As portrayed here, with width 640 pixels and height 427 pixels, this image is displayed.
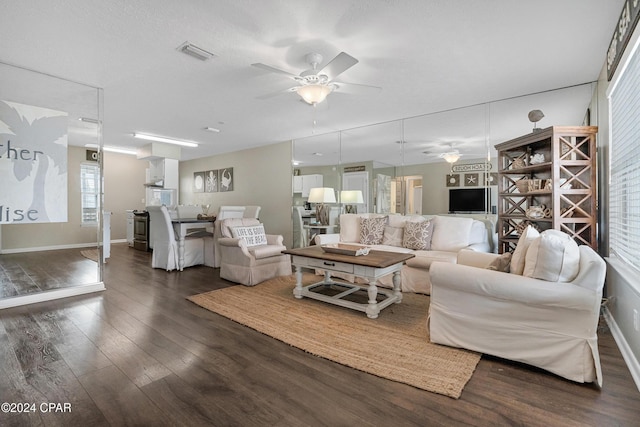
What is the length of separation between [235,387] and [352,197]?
4.10 metres

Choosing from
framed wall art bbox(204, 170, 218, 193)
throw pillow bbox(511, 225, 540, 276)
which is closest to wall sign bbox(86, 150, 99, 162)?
framed wall art bbox(204, 170, 218, 193)

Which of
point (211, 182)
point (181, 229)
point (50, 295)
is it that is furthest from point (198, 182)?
point (50, 295)

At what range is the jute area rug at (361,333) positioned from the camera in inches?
77.7

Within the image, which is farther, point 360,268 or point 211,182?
point 211,182

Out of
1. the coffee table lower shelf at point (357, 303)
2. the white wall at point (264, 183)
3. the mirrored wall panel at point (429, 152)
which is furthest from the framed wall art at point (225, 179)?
the coffee table lower shelf at point (357, 303)

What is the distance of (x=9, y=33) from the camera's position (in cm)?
243

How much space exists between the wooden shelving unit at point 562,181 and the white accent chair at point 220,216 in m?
4.33

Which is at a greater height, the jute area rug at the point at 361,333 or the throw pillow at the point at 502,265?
the throw pillow at the point at 502,265

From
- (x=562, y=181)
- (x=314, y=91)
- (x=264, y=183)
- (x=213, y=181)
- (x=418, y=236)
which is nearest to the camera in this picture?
(x=314, y=91)

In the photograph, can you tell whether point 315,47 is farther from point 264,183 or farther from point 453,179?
point 264,183

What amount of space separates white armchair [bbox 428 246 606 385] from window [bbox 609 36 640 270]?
443mm

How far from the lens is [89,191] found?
4.15 m

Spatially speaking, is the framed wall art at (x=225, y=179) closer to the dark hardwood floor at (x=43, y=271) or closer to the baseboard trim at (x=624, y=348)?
the dark hardwood floor at (x=43, y=271)

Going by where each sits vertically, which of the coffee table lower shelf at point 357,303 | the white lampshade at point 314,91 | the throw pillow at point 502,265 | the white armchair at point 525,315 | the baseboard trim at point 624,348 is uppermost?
the white lampshade at point 314,91
